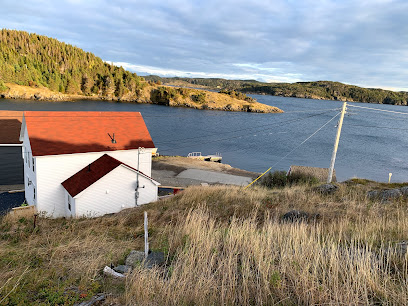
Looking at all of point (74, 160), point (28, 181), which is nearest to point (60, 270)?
point (74, 160)

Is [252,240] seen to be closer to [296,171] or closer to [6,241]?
[6,241]

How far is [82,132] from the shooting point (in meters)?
22.3

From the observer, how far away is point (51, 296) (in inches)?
174

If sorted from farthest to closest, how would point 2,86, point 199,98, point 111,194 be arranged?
point 199,98 < point 2,86 < point 111,194

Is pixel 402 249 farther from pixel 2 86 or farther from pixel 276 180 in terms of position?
pixel 2 86

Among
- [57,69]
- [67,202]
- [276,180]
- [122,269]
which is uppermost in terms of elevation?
[57,69]

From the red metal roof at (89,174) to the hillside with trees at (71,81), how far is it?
11793cm

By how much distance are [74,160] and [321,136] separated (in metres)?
74.1

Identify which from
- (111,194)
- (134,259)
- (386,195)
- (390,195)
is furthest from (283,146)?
(134,259)


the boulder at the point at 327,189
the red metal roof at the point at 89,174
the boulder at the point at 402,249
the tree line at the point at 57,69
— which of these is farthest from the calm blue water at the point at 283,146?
the tree line at the point at 57,69

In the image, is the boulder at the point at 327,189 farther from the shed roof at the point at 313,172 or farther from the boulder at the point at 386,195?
the shed roof at the point at 313,172

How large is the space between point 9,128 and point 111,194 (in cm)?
2127

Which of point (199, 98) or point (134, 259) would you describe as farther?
point (199, 98)

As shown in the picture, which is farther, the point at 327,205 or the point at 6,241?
A: the point at 327,205
